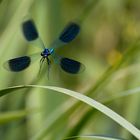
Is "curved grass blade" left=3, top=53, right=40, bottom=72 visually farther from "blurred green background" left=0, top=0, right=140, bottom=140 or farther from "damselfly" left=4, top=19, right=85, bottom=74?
"blurred green background" left=0, top=0, right=140, bottom=140

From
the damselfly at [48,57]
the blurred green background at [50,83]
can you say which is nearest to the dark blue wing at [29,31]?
the damselfly at [48,57]

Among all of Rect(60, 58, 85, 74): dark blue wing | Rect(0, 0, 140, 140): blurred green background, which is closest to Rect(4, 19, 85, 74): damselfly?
Rect(60, 58, 85, 74): dark blue wing

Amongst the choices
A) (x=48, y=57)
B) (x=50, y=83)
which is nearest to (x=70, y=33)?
(x=48, y=57)

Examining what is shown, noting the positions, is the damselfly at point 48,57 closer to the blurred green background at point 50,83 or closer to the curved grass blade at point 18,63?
the curved grass blade at point 18,63

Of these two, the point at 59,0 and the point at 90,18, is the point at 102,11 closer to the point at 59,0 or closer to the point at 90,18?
the point at 90,18

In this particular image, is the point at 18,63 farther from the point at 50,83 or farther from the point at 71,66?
the point at 50,83

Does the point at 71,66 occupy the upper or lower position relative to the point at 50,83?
lower
